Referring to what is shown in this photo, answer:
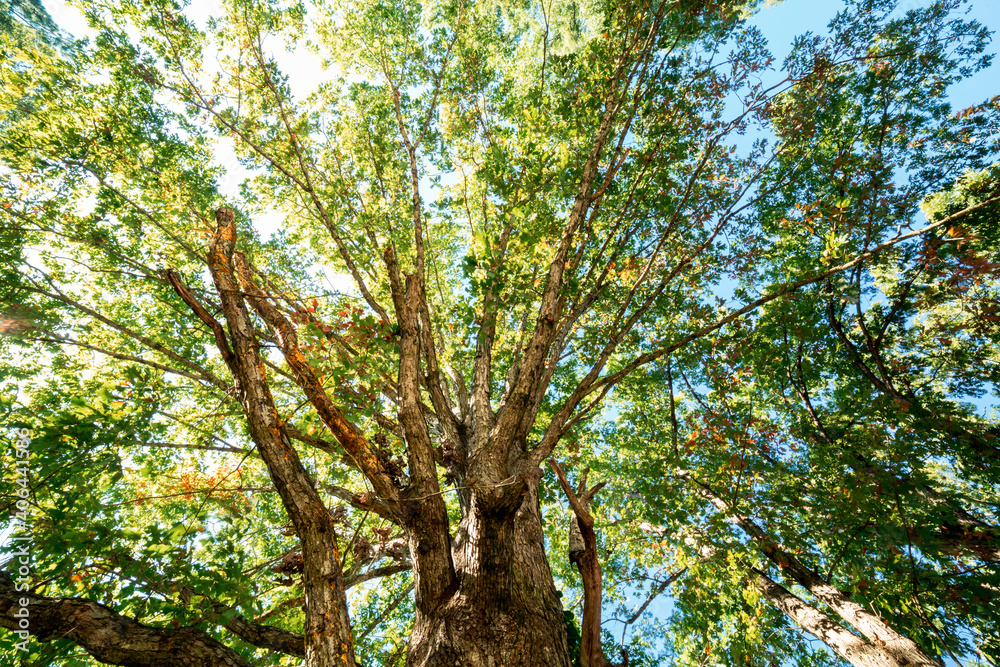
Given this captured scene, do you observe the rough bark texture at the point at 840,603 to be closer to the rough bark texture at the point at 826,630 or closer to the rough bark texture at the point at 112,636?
the rough bark texture at the point at 826,630

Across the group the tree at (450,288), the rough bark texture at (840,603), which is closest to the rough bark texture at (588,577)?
the tree at (450,288)

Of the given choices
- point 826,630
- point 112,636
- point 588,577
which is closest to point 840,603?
point 826,630

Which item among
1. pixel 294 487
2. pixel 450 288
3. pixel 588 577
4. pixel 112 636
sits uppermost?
pixel 450 288

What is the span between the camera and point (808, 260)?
21.6 feet

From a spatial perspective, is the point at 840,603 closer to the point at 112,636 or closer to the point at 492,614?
the point at 492,614

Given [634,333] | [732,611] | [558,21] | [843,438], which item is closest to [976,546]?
[843,438]

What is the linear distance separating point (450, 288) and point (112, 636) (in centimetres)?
803

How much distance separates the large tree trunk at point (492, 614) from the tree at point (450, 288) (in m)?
0.03

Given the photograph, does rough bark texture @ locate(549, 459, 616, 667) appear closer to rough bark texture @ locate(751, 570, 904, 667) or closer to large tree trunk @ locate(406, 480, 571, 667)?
large tree trunk @ locate(406, 480, 571, 667)

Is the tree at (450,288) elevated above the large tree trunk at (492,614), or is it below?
above

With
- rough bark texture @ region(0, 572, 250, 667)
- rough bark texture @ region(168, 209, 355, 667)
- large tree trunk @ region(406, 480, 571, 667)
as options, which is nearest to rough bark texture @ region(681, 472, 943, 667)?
large tree trunk @ region(406, 480, 571, 667)

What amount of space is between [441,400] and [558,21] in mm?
12293

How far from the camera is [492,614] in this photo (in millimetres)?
2994

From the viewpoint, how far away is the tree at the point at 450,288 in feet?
11.9
